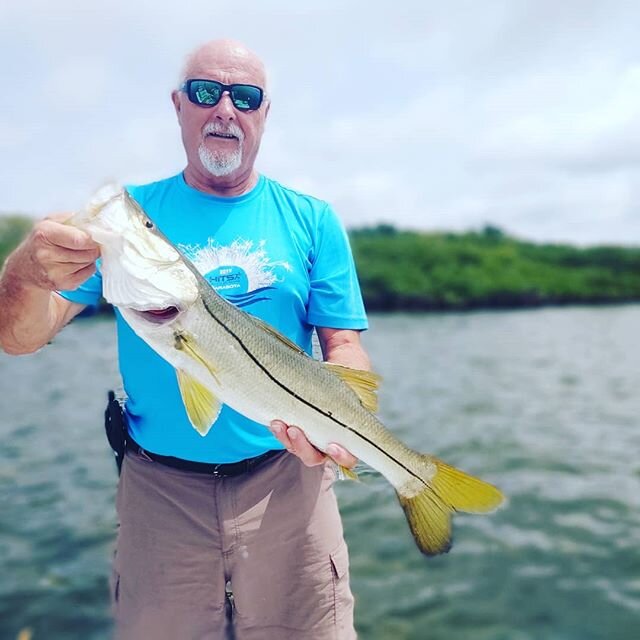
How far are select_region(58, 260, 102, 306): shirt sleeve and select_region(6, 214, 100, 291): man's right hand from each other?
0.43 meters

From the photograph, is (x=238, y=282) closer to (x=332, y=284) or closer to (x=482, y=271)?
(x=332, y=284)

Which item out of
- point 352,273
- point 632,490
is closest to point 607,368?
point 632,490

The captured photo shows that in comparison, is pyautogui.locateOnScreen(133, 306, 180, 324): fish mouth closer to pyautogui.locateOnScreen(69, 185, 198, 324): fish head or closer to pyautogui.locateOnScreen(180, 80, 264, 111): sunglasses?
pyautogui.locateOnScreen(69, 185, 198, 324): fish head

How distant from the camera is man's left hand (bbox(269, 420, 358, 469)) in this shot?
267cm

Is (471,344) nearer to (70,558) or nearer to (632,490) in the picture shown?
(632,490)

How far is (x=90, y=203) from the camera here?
2.36m

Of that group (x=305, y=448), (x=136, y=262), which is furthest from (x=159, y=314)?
(x=305, y=448)

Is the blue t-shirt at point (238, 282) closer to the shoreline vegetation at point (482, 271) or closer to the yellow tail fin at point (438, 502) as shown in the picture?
the yellow tail fin at point (438, 502)

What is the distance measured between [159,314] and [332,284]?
0.90 meters

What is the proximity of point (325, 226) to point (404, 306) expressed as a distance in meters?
43.8

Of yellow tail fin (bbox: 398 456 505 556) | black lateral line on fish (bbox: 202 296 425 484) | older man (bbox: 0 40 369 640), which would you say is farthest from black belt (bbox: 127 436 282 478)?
yellow tail fin (bbox: 398 456 505 556)

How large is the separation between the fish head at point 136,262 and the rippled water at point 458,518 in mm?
1472

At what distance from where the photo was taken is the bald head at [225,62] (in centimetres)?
313

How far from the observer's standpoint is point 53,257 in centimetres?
229
